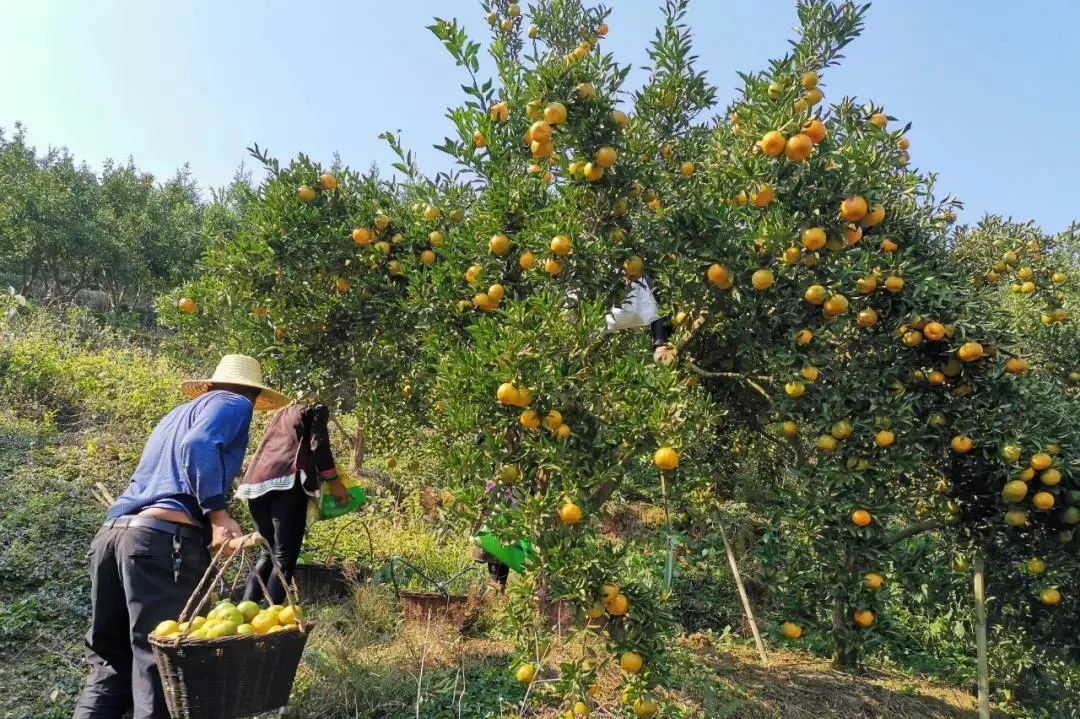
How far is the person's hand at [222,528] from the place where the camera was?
244cm

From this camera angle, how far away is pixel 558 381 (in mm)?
2389

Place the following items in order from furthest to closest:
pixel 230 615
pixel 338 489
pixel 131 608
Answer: pixel 338 489 → pixel 131 608 → pixel 230 615

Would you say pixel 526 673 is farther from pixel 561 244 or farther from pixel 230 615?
pixel 561 244

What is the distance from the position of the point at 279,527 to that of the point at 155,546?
4.77 ft

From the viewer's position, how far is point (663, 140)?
11.2ft

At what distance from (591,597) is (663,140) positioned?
232cm

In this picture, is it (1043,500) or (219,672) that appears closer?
(219,672)

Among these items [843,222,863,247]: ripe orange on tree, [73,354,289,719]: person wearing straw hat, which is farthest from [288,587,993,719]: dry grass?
[843,222,863,247]: ripe orange on tree

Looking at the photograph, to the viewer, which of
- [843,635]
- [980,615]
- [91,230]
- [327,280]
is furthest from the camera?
[91,230]

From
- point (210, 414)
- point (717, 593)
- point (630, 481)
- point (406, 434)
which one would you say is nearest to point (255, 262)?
point (210, 414)

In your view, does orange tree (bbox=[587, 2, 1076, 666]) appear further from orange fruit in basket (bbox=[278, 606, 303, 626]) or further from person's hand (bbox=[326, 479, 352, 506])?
person's hand (bbox=[326, 479, 352, 506])

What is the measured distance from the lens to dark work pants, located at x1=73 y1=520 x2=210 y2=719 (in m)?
2.38

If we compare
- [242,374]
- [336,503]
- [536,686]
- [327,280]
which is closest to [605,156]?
[327,280]

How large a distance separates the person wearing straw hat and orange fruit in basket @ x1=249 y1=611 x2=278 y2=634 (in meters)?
0.37
